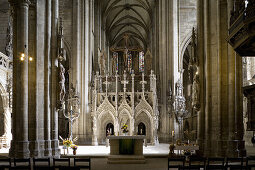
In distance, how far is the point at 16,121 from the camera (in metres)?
16.7

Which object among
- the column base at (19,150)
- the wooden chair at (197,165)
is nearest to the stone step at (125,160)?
the column base at (19,150)

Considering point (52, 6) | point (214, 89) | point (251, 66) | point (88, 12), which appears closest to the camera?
point (214, 89)


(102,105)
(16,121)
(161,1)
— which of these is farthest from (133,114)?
(16,121)

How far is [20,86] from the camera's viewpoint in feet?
54.9

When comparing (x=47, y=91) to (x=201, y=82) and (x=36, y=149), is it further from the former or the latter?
(x=201, y=82)

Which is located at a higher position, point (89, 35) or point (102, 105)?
point (89, 35)

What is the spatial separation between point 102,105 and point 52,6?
14108 mm

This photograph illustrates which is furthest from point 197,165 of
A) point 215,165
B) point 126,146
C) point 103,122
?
point 103,122

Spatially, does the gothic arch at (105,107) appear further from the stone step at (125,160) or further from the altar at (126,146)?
the stone step at (125,160)

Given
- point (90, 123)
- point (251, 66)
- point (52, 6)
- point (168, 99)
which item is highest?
point (52, 6)

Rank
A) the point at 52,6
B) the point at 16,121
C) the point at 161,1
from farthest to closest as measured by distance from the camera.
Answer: the point at 161,1 → the point at 52,6 → the point at 16,121

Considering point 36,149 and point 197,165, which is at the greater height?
point 197,165

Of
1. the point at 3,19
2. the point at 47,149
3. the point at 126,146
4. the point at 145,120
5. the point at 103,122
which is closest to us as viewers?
the point at 47,149

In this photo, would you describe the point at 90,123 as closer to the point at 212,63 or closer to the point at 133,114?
the point at 133,114
